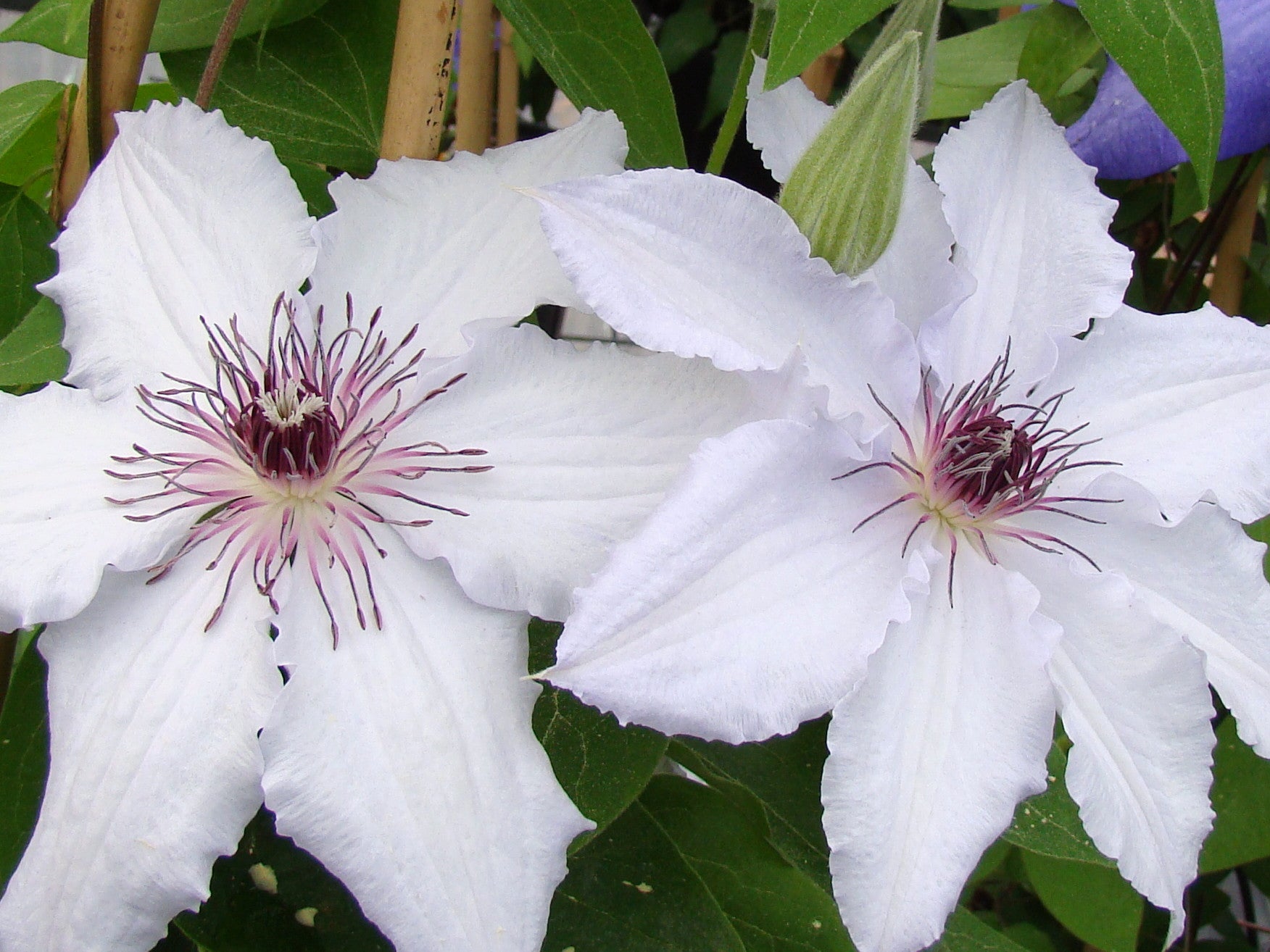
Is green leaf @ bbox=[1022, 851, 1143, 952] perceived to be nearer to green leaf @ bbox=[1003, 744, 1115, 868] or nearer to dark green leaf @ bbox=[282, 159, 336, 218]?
green leaf @ bbox=[1003, 744, 1115, 868]

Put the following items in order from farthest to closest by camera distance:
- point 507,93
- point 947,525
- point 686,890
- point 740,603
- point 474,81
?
point 507,93 → point 474,81 → point 686,890 → point 947,525 → point 740,603

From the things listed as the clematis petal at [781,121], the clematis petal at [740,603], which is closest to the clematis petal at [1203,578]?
the clematis petal at [740,603]

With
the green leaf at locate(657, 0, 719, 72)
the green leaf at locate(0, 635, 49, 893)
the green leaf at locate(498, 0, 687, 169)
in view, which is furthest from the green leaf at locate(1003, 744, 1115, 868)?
the green leaf at locate(657, 0, 719, 72)

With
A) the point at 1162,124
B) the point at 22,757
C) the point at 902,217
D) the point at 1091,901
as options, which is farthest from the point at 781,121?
the point at 1091,901

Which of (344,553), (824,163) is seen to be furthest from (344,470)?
(824,163)

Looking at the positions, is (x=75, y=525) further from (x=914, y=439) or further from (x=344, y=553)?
(x=914, y=439)

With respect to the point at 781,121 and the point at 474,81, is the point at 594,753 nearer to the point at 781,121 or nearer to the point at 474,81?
the point at 781,121
